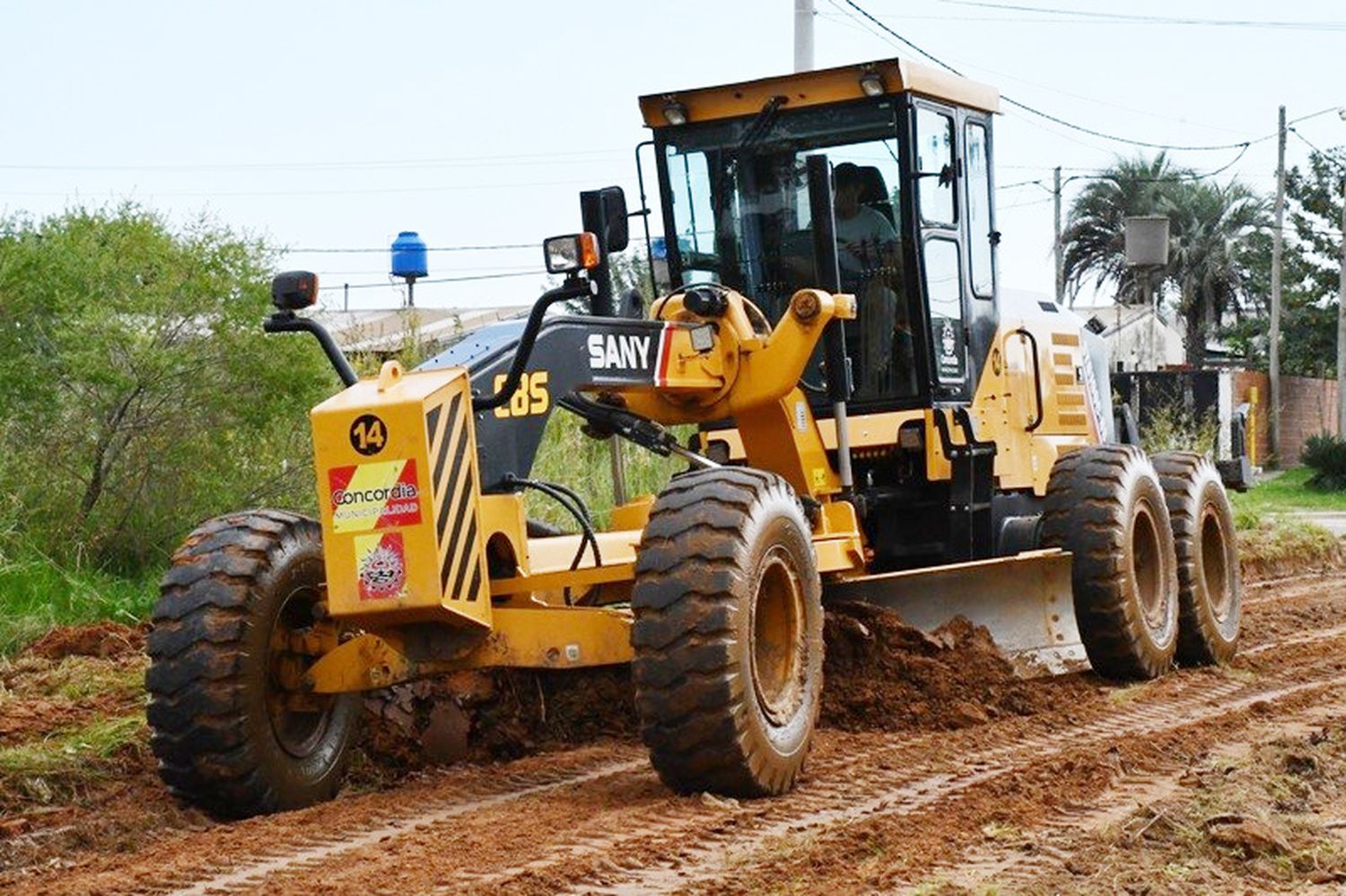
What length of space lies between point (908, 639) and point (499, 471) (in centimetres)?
276

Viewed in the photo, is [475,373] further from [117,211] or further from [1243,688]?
[117,211]

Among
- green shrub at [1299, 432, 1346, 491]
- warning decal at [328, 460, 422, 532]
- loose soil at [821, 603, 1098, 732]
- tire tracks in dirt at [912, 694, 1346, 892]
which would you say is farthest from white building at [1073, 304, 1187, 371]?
warning decal at [328, 460, 422, 532]

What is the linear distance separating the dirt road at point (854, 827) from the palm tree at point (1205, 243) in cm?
4985

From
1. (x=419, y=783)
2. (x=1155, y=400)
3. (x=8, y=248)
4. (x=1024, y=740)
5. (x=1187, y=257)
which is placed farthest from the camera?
(x=1187, y=257)

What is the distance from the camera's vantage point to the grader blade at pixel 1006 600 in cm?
1030

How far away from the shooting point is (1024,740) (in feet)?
30.8

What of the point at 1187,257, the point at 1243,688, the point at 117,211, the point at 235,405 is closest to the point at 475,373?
the point at 1243,688

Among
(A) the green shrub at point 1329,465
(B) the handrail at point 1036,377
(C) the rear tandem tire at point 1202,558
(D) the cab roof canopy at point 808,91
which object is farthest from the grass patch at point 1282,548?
(A) the green shrub at point 1329,465

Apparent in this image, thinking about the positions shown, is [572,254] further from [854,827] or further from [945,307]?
[945,307]

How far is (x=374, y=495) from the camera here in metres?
7.61

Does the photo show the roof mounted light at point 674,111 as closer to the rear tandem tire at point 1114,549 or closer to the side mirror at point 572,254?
the rear tandem tire at point 1114,549

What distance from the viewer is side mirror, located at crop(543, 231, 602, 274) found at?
7.97 meters

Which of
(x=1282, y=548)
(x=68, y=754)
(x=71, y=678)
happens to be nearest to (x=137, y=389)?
(x=71, y=678)

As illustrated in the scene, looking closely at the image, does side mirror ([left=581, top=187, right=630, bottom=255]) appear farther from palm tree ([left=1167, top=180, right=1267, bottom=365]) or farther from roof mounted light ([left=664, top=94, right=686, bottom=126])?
palm tree ([left=1167, top=180, right=1267, bottom=365])
